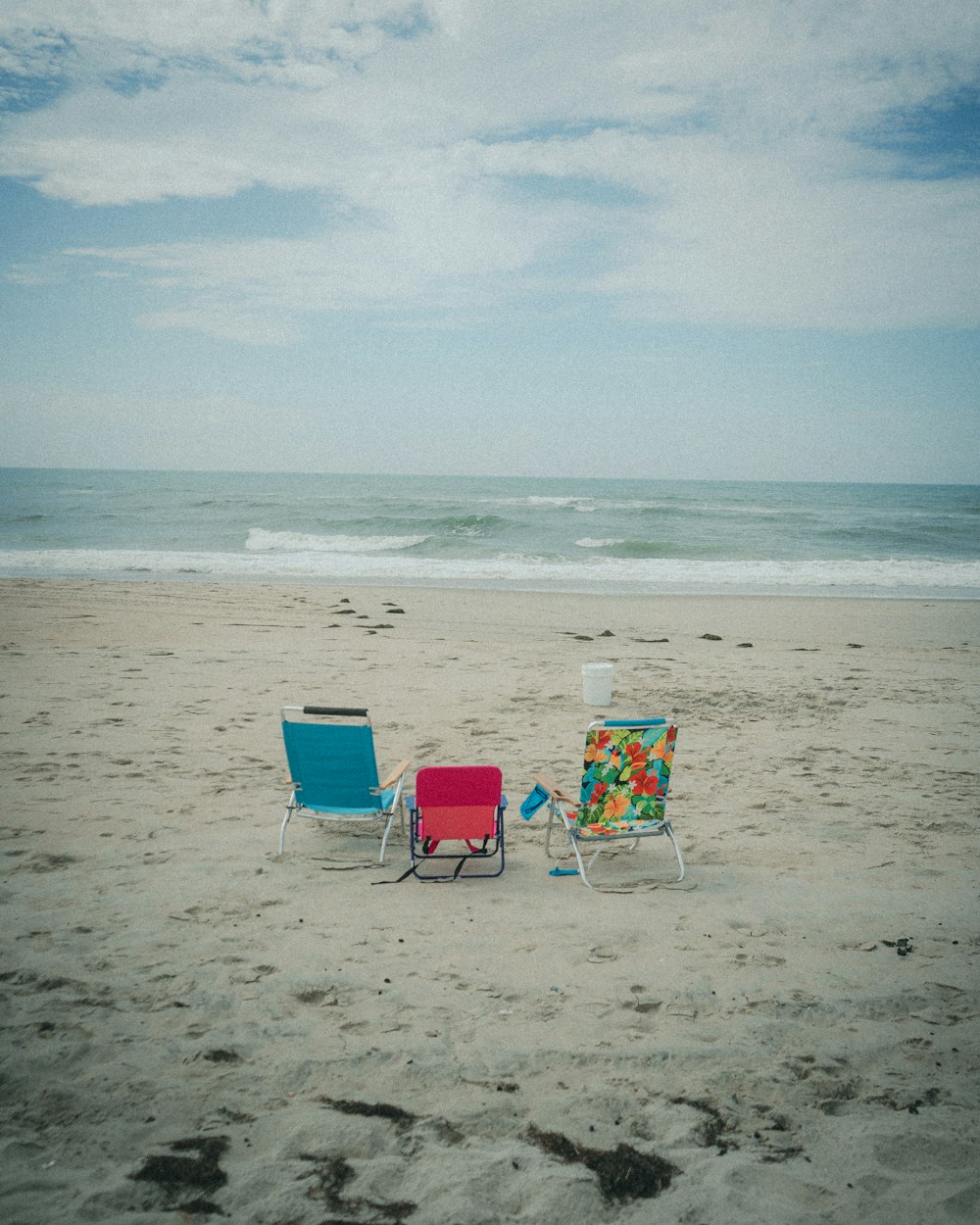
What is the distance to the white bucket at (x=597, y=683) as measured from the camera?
792 cm

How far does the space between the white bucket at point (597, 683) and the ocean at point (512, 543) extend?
9488 millimetres

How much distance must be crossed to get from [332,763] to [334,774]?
0.07m

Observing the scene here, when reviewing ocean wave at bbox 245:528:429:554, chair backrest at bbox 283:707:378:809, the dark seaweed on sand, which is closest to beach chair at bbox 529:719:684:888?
chair backrest at bbox 283:707:378:809

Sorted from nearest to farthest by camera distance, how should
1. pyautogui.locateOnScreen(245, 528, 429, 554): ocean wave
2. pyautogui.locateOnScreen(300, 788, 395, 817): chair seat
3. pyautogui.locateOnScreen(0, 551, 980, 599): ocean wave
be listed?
pyautogui.locateOnScreen(300, 788, 395, 817): chair seat
pyautogui.locateOnScreen(0, 551, 980, 599): ocean wave
pyautogui.locateOnScreen(245, 528, 429, 554): ocean wave

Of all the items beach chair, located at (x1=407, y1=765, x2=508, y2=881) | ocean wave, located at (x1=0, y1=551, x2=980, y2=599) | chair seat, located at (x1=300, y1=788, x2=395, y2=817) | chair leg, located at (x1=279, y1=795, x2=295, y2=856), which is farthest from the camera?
ocean wave, located at (x1=0, y1=551, x2=980, y2=599)

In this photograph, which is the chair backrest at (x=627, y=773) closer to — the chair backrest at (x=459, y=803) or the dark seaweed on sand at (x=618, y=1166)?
the chair backrest at (x=459, y=803)

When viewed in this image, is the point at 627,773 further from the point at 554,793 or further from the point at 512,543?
the point at 512,543

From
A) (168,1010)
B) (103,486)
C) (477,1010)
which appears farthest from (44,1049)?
(103,486)

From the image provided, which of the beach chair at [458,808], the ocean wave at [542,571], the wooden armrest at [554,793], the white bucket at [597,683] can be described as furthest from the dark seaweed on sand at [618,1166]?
the ocean wave at [542,571]

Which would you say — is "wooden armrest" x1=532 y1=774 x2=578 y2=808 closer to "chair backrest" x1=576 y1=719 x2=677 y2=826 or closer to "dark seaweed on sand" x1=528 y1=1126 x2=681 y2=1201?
"chair backrest" x1=576 y1=719 x2=677 y2=826

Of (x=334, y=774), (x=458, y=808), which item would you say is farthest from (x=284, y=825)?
(x=458, y=808)

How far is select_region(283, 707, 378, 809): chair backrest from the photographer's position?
4648 millimetres

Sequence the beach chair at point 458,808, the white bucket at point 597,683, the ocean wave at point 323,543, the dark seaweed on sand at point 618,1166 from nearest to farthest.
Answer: the dark seaweed on sand at point 618,1166 → the beach chair at point 458,808 → the white bucket at point 597,683 → the ocean wave at point 323,543

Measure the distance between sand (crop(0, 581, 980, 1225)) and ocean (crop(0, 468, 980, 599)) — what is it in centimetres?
1191
